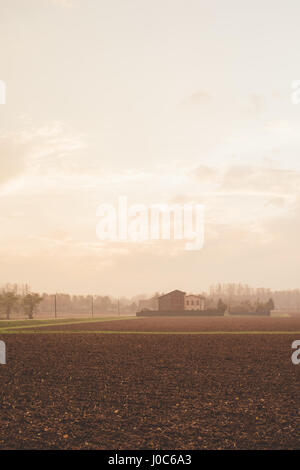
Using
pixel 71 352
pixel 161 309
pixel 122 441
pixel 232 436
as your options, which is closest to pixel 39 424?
pixel 122 441

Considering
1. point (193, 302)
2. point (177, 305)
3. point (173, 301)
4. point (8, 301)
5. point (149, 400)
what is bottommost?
point (177, 305)

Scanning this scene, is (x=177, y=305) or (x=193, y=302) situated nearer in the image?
(x=177, y=305)

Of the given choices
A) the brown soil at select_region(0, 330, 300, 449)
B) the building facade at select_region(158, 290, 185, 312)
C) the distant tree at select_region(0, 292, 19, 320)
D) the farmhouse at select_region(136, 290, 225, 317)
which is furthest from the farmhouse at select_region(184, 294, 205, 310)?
the brown soil at select_region(0, 330, 300, 449)

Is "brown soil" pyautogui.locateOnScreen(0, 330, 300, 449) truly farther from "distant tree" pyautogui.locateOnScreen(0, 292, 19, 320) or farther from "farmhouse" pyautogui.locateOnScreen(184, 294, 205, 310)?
"farmhouse" pyautogui.locateOnScreen(184, 294, 205, 310)

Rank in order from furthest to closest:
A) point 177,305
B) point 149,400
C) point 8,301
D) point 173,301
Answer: point 173,301 → point 177,305 → point 8,301 → point 149,400

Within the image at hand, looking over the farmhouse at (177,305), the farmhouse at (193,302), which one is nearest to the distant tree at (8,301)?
the farmhouse at (177,305)

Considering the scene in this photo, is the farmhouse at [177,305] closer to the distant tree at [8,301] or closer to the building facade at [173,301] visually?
the building facade at [173,301]

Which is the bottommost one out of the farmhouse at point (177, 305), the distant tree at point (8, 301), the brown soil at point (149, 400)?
the farmhouse at point (177, 305)

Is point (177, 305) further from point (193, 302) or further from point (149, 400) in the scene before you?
point (149, 400)

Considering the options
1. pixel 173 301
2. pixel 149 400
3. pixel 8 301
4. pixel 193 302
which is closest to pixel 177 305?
pixel 173 301

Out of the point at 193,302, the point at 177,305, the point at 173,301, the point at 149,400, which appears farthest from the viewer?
the point at 193,302
